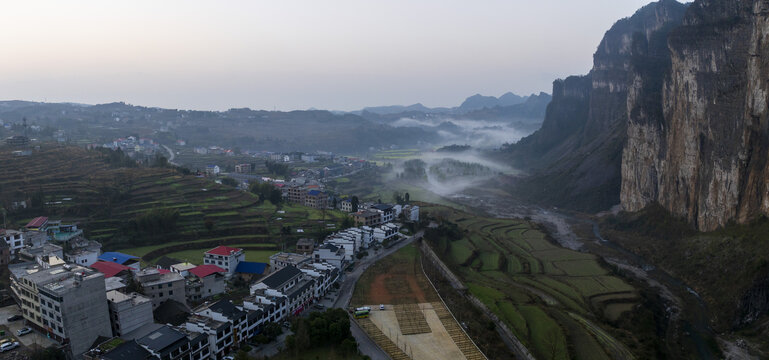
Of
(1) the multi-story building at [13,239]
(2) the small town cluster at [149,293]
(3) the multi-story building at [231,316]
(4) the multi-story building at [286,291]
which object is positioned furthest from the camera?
(1) the multi-story building at [13,239]

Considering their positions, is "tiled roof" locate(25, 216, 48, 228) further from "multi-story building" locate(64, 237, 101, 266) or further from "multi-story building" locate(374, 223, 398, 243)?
"multi-story building" locate(374, 223, 398, 243)

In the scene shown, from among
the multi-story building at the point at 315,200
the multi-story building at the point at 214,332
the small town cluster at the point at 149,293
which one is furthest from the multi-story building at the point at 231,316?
the multi-story building at the point at 315,200

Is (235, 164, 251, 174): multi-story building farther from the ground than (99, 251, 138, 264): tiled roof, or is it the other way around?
(235, 164, 251, 174): multi-story building

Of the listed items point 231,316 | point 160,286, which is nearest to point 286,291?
point 231,316

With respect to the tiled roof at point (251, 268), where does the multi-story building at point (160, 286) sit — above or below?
above

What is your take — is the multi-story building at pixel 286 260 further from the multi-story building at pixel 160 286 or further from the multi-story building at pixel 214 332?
the multi-story building at pixel 214 332

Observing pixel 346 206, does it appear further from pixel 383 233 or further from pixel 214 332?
pixel 214 332

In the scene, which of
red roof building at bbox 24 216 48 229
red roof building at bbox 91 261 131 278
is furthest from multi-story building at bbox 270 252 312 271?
red roof building at bbox 24 216 48 229

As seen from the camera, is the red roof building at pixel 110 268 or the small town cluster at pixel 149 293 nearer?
the small town cluster at pixel 149 293

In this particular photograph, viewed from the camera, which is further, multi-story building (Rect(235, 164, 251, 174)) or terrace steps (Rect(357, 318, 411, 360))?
multi-story building (Rect(235, 164, 251, 174))
